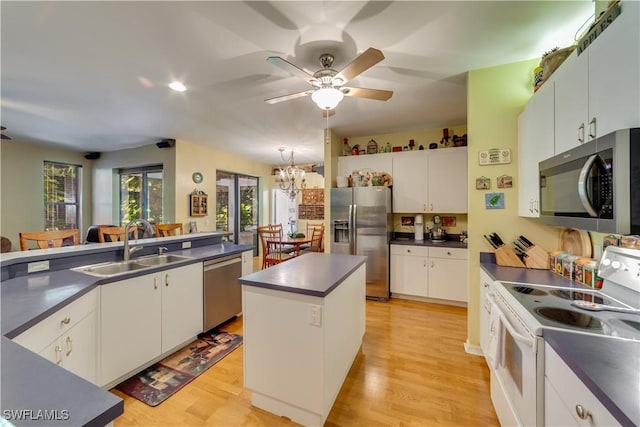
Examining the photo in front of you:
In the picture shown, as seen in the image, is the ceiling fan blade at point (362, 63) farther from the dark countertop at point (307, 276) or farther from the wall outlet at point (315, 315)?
the wall outlet at point (315, 315)

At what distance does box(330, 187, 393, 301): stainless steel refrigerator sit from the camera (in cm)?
382

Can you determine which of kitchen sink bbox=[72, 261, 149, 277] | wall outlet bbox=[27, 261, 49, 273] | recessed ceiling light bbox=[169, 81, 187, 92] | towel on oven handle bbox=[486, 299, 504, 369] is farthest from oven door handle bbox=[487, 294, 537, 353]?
recessed ceiling light bbox=[169, 81, 187, 92]

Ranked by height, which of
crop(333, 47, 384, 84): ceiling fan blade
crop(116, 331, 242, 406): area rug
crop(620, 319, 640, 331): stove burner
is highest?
crop(333, 47, 384, 84): ceiling fan blade

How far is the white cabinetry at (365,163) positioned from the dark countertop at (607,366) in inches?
128

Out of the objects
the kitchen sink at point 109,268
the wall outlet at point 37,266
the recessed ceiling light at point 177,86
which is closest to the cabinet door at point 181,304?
the kitchen sink at point 109,268

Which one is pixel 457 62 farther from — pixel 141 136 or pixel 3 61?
pixel 141 136

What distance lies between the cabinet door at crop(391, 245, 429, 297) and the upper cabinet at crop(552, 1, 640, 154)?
2.36 meters

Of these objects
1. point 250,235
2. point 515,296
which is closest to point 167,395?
point 515,296

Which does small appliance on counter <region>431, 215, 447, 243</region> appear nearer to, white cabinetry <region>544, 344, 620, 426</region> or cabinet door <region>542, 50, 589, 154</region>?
cabinet door <region>542, 50, 589, 154</region>

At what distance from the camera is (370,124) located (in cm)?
381

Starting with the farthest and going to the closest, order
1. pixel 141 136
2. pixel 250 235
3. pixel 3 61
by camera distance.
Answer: pixel 250 235
pixel 141 136
pixel 3 61

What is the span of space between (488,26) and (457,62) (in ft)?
1.41

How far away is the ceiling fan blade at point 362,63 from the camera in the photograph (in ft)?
5.04

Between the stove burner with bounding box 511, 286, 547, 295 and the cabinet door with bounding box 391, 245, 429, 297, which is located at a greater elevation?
the stove burner with bounding box 511, 286, 547, 295
